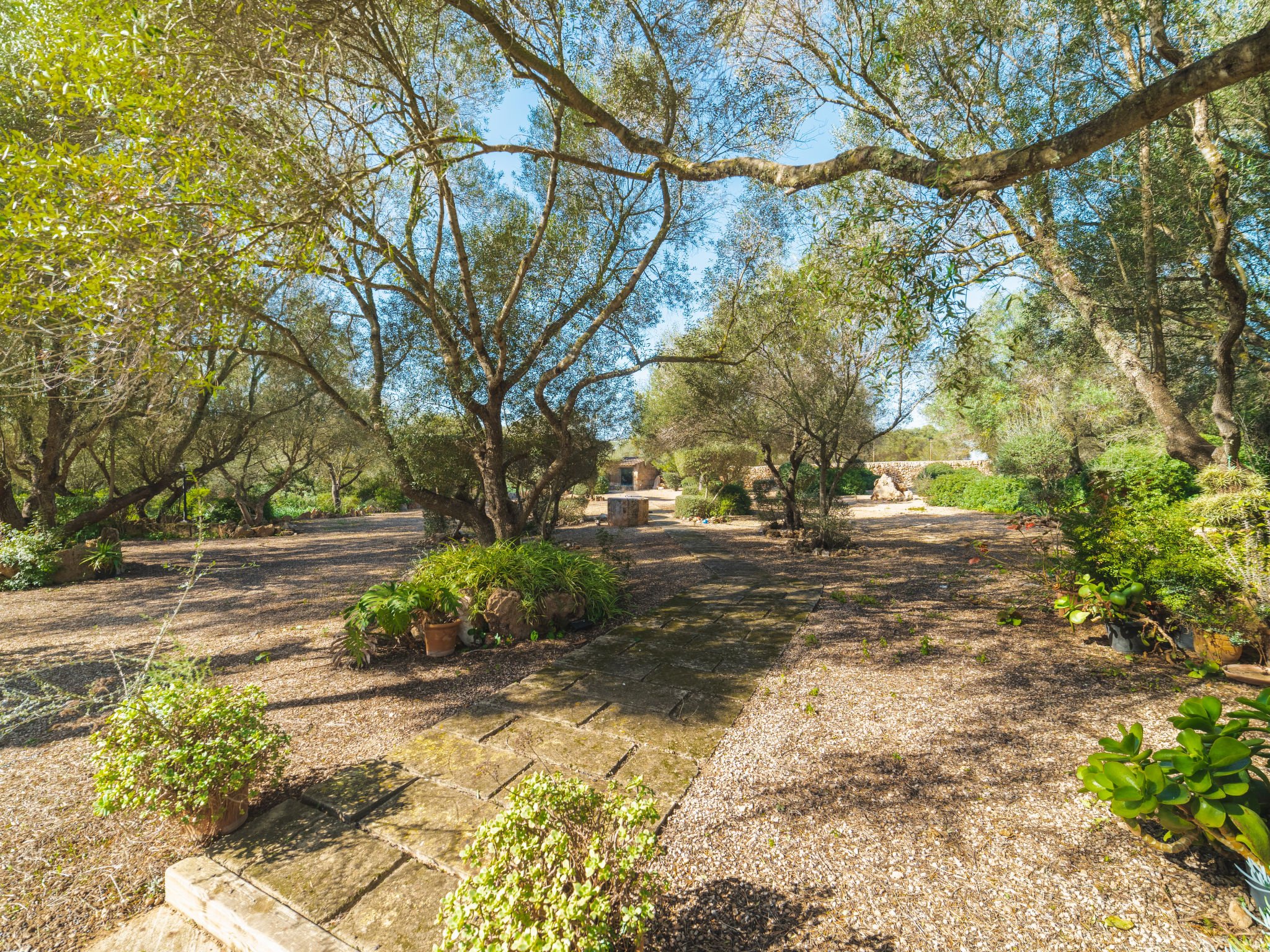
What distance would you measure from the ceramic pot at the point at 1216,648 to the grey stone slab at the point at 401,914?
18.3 ft

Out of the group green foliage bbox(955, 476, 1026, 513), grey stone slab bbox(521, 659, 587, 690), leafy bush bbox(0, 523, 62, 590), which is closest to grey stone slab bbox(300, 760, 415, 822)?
grey stone slab bbox(521, 659, 587, 690)

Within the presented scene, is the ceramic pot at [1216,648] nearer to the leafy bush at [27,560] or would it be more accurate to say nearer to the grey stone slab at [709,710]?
the grey stone slab at [709,710]

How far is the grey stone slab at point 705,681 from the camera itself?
4.14 m

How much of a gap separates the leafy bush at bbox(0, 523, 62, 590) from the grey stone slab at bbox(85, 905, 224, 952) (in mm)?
10454

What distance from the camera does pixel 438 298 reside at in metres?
7.53

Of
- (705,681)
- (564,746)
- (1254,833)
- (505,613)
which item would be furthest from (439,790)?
(1254,833)

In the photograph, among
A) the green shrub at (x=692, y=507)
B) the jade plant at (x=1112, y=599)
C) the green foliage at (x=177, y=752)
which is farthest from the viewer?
the green shrub at (x=692, y=507)

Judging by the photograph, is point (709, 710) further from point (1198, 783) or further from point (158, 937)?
point (158, 937)

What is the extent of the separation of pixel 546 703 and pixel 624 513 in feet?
44.5

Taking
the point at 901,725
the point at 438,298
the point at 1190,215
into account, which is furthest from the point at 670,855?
the point at 1190,215

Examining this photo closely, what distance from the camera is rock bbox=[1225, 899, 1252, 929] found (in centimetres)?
181

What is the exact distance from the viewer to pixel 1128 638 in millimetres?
4449

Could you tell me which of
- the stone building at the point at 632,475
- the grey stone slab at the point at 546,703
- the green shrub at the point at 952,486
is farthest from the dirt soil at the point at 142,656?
the stone building at the point at 632,475

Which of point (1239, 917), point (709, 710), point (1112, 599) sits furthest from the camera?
point (1112, 599)
